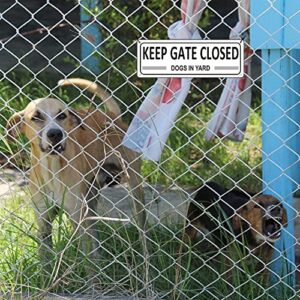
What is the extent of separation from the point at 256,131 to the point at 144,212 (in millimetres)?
3266

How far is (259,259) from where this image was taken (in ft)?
13.8

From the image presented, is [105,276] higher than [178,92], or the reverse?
[178,92]

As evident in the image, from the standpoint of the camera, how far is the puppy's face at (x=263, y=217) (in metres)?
4.29

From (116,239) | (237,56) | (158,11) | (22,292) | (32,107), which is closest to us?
(237,56)

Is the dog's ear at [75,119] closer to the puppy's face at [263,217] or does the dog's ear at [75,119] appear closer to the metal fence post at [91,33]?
the puppy's face at [263,217]

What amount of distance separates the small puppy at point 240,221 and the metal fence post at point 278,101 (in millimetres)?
73

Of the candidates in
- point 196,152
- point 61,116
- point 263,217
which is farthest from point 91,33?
point 263,217

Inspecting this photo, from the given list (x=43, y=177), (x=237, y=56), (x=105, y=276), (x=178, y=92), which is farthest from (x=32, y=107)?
(x=237, y=56)

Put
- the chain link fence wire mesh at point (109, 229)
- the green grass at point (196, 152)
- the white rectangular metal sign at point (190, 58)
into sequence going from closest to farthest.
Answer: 1. the white rectangular metal sign at point (190, 58)
2. the chain link fence wire mesh at point (109, 229)
3. the green grass at point (196, 152)

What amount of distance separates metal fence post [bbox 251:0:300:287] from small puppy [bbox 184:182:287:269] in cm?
7

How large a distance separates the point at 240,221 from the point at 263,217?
178mm

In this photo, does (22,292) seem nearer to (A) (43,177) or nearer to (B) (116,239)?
(B) (116,239)

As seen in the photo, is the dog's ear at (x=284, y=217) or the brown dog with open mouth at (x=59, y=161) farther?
the brown dog with open mouth at (x=59, y=161)

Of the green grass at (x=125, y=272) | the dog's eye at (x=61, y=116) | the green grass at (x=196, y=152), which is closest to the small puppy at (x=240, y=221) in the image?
the green grass at (x=125, y=272)
